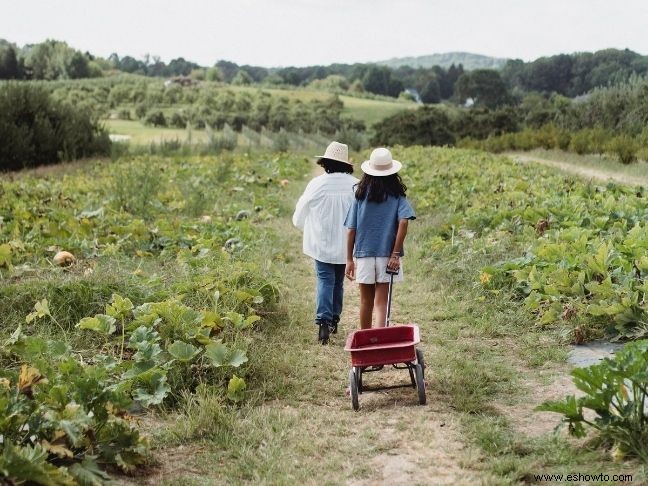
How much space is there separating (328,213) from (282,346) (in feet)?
4.52

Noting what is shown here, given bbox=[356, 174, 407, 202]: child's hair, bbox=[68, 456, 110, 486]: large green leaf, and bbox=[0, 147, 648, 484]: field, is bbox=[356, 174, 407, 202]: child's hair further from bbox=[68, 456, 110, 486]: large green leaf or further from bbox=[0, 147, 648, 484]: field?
bbox=[68, 456, 110, 486]: large green leaf

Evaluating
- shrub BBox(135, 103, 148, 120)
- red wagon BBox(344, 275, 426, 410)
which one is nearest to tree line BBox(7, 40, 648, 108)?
shrub BBox(135, 103, 148, 120)

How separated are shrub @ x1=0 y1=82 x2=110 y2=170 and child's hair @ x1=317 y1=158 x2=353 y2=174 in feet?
53.6

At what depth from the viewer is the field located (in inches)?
143

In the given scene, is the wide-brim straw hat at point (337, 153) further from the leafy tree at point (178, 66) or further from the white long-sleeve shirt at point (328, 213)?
the leafy tree at point (178, 66)

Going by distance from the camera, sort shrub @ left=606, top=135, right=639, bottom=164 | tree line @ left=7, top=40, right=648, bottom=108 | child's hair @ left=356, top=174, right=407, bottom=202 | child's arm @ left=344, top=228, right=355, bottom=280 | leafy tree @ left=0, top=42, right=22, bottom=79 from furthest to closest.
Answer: leafy tree @ left=0, top=42, right=22, bottom=79
tree line @ left=7, top=40, right=648, bottom=108
shrub @ left=606, top=135, right=639, bottom=164
child's arm @ left=344, top=228, right=355, bottom=280
child's hair @ left=356, top=174, right=407, bottom=202

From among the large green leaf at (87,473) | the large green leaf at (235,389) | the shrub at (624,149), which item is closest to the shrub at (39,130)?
the shrub at (624,149)

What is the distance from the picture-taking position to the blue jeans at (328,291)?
6328 mm

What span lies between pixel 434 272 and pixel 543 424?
444 centimetres

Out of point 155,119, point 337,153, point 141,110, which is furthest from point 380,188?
point 141,110

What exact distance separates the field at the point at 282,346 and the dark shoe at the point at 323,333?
12 cm

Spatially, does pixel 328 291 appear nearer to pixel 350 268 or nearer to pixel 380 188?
pixel 350 268

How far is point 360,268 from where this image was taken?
5672 mm

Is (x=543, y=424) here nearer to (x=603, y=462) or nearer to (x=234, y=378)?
(x=603, y=462)
